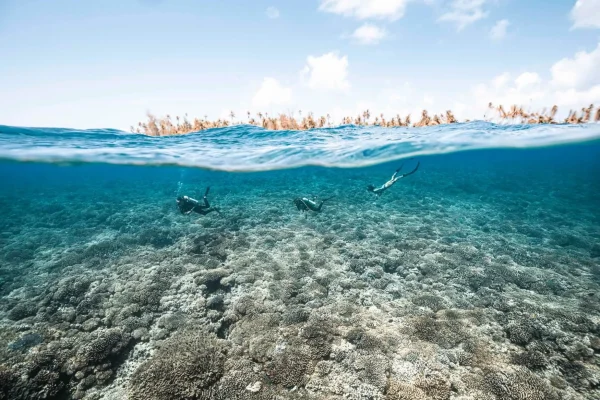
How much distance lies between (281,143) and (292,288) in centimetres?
950

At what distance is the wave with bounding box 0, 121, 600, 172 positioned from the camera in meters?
14.1

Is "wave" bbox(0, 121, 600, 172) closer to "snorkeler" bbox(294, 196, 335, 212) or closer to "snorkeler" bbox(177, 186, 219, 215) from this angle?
"snorkeler" bbox(294, 196, 335, 212)

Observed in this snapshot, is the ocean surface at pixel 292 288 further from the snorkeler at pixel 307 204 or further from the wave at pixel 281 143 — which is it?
the snorkeler at pixel 307 204

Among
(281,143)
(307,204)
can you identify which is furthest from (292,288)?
(281,143)

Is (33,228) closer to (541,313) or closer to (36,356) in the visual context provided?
(36,356)

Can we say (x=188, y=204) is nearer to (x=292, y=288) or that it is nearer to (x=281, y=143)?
(x=292, y=288)

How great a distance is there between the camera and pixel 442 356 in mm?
5543

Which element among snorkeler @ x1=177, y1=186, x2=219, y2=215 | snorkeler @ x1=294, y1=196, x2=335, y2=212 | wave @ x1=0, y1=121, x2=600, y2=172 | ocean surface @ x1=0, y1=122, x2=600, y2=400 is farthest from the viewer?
wave @ x1=0, y1=121, x2=600, y2=172

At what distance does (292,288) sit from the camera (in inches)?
306

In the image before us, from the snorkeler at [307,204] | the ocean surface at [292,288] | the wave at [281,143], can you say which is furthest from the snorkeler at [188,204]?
the wave at [281,143]

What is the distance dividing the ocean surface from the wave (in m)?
0.12

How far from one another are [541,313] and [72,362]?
35.8ft

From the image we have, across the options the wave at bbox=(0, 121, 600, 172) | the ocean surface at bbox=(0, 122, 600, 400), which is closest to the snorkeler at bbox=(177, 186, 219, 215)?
the ocean surface at bbox=(0, 122, 600, 400)

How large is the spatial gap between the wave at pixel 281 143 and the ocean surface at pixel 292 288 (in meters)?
0.12
